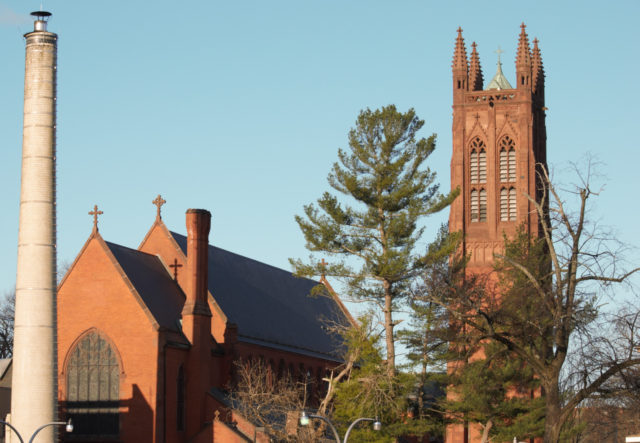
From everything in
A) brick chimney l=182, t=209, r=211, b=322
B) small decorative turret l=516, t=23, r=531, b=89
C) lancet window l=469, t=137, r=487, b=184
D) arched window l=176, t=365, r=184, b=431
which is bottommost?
arched window l=176, t=365, r=184, b=431

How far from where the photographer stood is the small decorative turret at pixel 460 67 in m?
69.4

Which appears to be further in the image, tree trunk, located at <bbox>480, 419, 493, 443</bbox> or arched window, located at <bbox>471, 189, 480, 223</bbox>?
arched window, located at <bbox>471, 189, 480, 223</bbox>

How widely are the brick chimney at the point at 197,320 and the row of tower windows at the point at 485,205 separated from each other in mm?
23852

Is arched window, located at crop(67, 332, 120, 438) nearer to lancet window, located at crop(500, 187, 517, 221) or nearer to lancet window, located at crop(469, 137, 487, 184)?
lancet window, located at crop(500, 187, 517, 221)

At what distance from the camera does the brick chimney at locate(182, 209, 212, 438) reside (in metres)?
46.9

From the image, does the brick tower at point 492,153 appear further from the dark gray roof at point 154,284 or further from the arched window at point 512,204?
the dark gray roof at point 154,284

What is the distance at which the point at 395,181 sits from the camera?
157 feet

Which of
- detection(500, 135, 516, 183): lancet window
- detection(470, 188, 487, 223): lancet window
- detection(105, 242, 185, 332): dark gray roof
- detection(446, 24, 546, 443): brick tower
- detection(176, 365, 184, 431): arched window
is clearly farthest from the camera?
detection(500, 135, 516, 183): lancet window

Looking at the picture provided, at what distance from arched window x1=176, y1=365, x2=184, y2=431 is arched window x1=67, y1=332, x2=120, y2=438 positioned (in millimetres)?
2706

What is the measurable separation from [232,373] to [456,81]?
94.2 feet

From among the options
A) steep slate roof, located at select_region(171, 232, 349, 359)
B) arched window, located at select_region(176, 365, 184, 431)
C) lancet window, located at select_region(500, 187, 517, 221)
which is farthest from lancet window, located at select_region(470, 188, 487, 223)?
arched window, located at select_region(176, 365, 184, 431)

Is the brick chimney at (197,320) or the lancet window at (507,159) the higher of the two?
the lancet window at (507,159)

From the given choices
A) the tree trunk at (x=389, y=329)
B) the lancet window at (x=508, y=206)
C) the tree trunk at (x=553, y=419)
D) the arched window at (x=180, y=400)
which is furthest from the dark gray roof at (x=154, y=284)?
the tree trunk at (x=553, y=419)

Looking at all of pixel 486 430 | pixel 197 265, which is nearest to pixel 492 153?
pixel 486 430
